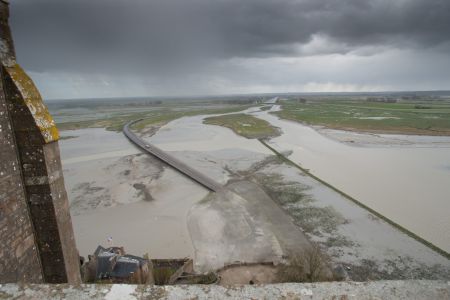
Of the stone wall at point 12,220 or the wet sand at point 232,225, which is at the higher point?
the stone wall at point 12,220

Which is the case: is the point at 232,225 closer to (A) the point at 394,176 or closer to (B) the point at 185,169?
(B) the point at 185,169

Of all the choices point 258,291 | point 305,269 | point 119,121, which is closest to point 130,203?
point 305,269

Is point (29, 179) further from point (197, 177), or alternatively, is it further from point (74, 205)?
point (197, 177)

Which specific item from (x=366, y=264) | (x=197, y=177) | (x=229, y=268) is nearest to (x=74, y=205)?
(x=197, y=177)

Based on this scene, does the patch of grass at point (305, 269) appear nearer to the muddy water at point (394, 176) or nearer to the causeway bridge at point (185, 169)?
the muddy water at point (394, 176)

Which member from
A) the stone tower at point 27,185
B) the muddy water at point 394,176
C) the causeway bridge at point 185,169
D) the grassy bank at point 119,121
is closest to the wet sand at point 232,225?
the causeway bridge at point 185,169
